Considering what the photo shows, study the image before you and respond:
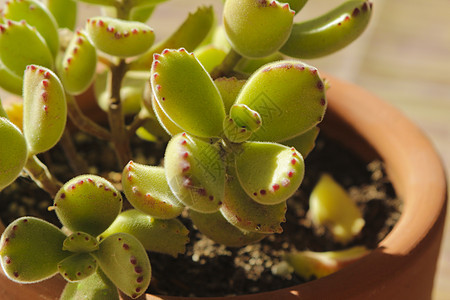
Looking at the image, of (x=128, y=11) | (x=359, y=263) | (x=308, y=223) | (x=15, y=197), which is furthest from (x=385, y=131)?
(x=15, y=197)

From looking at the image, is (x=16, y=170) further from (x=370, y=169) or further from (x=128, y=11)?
(x=370, y=169)

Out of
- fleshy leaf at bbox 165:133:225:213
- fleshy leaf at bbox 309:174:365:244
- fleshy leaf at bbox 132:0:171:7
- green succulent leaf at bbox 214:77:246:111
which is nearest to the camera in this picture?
fleshy leaf at bbox 165:133:225:213

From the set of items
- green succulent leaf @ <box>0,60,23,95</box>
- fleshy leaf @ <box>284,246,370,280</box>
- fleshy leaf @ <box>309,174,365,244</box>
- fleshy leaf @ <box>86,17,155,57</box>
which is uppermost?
fleshy leaf @ <box>86,17,155,57</box>

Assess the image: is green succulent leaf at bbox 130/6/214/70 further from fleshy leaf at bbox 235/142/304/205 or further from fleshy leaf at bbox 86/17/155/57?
fleshy leaf at bbox 235/142/304/205

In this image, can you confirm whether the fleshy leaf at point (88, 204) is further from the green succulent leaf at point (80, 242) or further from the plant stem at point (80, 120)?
the plant stem at point (80, 120)

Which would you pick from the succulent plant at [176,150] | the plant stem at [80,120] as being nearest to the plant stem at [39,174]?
the succulent plant at [176,150]

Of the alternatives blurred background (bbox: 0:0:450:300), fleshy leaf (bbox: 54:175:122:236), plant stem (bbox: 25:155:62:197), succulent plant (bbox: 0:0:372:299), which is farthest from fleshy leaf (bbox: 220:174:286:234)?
blurred background (bbox: 0:0:450:300)

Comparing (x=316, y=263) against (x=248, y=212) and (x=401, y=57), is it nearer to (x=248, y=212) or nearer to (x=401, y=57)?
(x=248, y=212)
